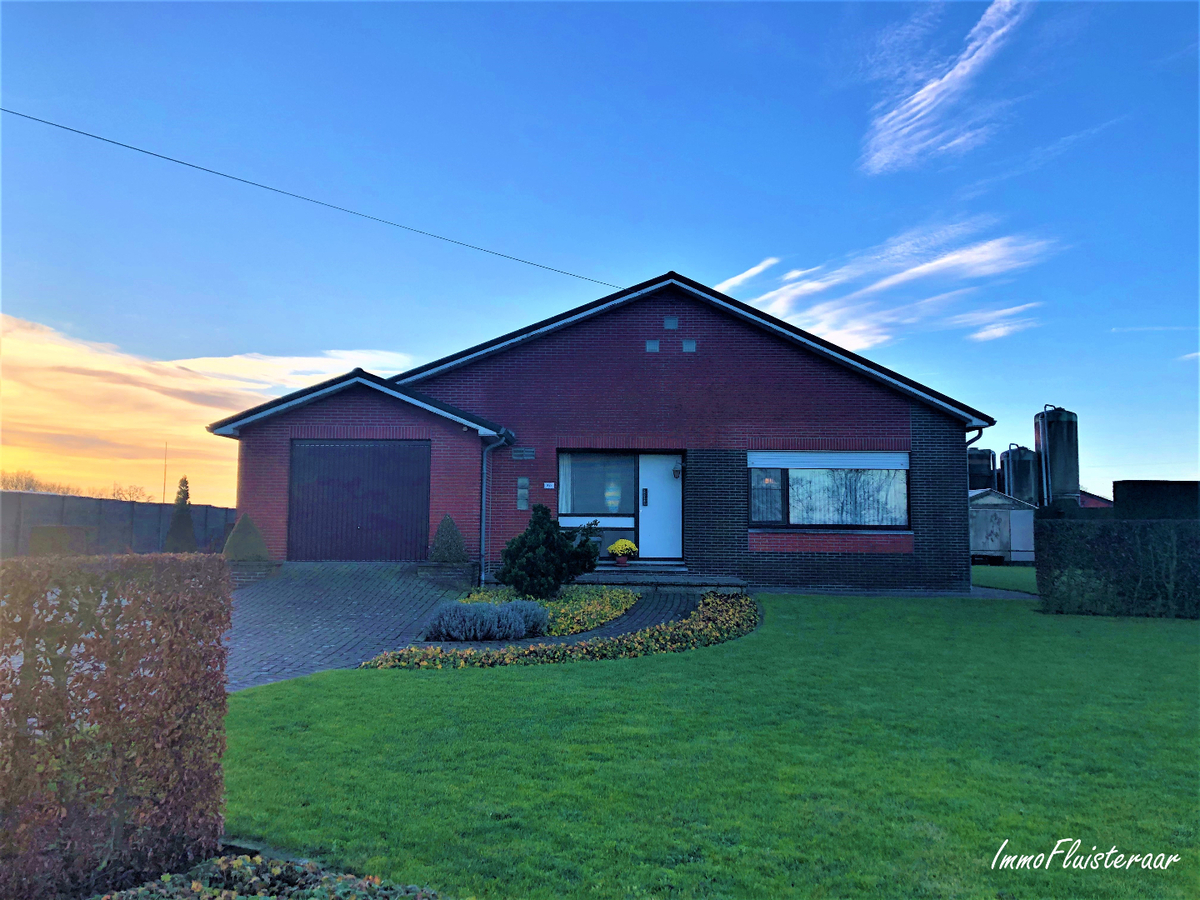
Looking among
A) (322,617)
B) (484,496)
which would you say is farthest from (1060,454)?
(322,617)

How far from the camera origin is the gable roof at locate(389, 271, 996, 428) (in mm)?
18500

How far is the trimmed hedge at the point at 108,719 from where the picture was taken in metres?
A: 3.40

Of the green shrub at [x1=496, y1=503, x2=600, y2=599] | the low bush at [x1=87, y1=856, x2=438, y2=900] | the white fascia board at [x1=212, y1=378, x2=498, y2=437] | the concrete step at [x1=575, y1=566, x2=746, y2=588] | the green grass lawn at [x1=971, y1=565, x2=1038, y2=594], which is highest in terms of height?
the white fascia board at [x1=212, y1=378, x2=498, y2=437]

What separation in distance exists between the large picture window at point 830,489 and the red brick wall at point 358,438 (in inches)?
268

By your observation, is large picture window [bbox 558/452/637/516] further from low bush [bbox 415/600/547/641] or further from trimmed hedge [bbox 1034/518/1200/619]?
trimmed hedge [bbox 1034/518/1200/619]

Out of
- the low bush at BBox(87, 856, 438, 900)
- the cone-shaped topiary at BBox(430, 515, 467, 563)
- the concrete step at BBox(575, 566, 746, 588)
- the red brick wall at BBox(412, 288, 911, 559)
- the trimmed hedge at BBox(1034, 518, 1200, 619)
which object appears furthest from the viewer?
the red brick wall at BBox(412, 288, 911, 559)

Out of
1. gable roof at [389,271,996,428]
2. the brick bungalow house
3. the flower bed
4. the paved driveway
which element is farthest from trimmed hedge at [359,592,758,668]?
gable roof at [389,271,996,428]

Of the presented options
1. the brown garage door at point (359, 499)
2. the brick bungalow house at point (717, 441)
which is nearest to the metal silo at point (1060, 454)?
the brick bungalow house at point (717, 441)

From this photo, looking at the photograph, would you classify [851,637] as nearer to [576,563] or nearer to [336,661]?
[576,563]

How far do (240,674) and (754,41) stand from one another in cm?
1142

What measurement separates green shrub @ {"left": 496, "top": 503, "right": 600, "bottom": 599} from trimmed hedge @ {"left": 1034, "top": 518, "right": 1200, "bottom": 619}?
9.33 metres

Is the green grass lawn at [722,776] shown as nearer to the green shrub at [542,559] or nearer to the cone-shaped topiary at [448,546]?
the green shrub at [542,559]

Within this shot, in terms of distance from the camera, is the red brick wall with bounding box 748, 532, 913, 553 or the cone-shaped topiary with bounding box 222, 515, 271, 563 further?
the red brick wall with bounding box 748, 532, 913, 553

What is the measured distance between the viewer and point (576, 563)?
50.7ft
